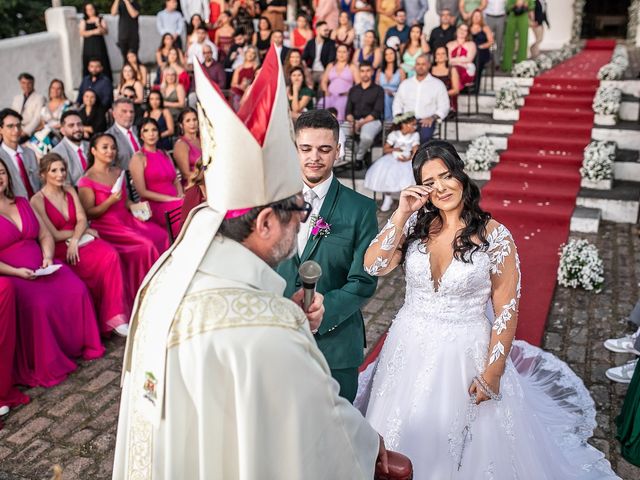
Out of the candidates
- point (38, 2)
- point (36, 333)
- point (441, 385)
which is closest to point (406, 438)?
point (441, 385)

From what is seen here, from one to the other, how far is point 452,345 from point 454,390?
252 mm

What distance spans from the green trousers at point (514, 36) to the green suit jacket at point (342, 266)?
495 inches

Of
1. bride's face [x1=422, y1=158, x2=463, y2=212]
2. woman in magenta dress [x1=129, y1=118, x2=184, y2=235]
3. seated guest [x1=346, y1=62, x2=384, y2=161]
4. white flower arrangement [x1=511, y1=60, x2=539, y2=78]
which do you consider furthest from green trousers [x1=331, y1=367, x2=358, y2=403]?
white flower arrangement [x1=511, y1=60, x2=539, y2=78]

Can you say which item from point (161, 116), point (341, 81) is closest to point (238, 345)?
point (161, 116)

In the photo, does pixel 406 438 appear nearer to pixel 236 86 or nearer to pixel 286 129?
pixel 286 129

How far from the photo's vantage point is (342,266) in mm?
3723

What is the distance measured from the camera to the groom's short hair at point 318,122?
3576mm

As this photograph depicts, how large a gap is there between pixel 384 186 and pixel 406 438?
6.37 m

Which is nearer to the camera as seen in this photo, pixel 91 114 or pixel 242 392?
pixel 242 392

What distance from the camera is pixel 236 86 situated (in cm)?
1245

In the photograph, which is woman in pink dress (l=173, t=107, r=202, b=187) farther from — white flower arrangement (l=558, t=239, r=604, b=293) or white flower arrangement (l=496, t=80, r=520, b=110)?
white flower arrangement (l=496, t=80, r=520, b=110)

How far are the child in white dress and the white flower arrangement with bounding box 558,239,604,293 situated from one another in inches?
119

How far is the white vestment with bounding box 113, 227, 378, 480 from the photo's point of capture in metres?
1.95

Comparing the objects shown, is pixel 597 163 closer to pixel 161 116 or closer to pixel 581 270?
pixel 581 270
